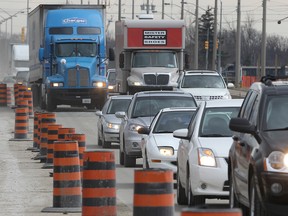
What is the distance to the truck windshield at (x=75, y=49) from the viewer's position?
47.5 m

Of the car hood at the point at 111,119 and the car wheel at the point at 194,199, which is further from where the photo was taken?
Answer: the car hood at the point at 111,119

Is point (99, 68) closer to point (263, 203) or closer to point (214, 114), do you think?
point (214, 114)

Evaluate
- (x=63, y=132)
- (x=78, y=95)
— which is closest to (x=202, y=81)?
(x=78, y=95)

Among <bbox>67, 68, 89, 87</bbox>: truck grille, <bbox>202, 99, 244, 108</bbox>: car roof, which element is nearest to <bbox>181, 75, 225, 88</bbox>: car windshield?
<bbox>67, 68, 89, 87</bbox>: truck grille

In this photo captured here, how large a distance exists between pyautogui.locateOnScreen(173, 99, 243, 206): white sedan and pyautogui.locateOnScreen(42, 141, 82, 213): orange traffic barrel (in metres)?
1.46

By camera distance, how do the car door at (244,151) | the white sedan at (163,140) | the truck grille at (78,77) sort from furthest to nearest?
the truck grille at (78,77), the white sedan at (163,140), the car door at (244,151)

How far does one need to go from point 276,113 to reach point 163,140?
273 inches

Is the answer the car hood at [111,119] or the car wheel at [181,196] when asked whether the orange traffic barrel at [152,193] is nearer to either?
the car wheel at [181,196]

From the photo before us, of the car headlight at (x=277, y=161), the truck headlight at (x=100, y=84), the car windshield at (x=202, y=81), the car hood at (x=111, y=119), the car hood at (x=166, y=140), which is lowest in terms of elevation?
the truck headlight at (x=100, y=84)

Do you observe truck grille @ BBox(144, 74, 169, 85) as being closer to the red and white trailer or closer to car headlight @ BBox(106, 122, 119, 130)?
the red and white trailer

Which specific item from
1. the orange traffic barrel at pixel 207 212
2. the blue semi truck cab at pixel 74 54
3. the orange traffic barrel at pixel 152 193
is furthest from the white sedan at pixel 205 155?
the blue semi truck cab at pixel 74 54

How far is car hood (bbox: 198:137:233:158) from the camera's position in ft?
49.9

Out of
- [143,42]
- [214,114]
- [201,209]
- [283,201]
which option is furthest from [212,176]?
[143,42]

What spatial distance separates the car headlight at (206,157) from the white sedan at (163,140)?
3.51 metres
